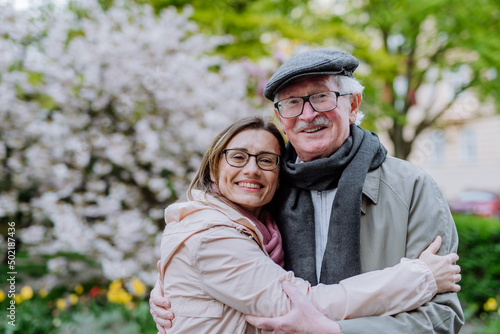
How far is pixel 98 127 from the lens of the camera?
552 centimetres

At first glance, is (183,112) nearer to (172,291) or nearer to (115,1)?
(115,1)

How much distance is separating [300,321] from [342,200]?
56 centimetres

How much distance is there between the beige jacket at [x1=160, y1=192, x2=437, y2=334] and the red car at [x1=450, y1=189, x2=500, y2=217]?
16439 millimetres

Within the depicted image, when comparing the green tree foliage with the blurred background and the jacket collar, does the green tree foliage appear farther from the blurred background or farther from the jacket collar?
the jacket collar

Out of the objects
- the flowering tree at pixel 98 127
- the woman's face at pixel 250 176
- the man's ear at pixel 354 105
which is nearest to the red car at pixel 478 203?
the flowering tree at pixel 98 127

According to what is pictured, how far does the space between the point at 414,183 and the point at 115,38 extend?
4.69 meters

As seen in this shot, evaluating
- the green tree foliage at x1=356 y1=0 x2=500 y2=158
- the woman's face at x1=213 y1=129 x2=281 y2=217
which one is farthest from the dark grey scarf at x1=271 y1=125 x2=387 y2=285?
the green tree foliage at x1=356 y1=0 x2=500 y2=158

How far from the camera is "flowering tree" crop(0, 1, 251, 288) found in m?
5.20

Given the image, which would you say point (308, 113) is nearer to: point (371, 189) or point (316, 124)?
point (316, 124)

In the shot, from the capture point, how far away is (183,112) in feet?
18.7

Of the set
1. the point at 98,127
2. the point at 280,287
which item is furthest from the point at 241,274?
the point at 98,127

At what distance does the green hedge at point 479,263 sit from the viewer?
5.28 metres

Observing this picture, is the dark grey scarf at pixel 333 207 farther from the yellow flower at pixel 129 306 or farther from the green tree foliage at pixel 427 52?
the green tree foliage at pixel 427 52

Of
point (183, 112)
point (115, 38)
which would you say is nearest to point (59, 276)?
point (183, 112)
